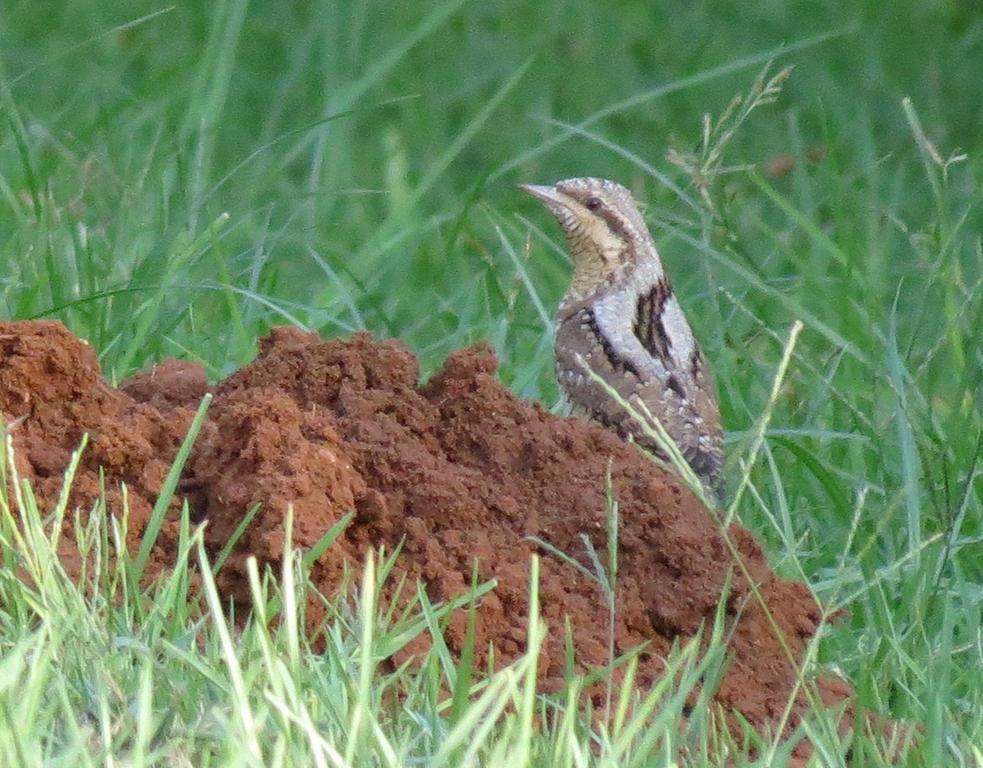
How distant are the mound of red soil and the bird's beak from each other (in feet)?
7.43

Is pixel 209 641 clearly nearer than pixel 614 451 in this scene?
Yes

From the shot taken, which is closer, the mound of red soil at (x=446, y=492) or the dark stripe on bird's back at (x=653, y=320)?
the mound of red soil at (x=446, y=492)

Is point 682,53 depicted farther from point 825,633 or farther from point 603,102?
point 825,633

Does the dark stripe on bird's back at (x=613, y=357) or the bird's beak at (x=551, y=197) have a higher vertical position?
the bird's beak at (x=551, y=197)

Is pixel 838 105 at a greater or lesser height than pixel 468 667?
lesser

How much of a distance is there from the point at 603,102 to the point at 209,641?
860cm

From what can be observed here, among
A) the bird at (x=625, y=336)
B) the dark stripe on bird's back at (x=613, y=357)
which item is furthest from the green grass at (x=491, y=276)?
the dark stripe on bird's back at (x=613, y=357)

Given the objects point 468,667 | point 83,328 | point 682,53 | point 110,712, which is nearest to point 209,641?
point 110,712

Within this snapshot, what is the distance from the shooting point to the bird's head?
22.0 ft

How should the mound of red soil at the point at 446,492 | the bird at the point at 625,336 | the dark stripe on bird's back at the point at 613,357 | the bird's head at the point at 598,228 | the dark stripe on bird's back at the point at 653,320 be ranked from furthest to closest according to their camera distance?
the bird's head at the point at 598,228 < the dark stripe on bird's back at the point at 653,320 < the dark stripe on bird's back at the point at 613,357 < the bird at the point at 625,336 < the mound of red soil at the point at 446,492

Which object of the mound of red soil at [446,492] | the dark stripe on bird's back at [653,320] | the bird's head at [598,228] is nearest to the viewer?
the mound of red soil at [446,492]

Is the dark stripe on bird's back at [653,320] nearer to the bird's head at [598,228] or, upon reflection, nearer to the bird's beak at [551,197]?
the bird's head at [598,228]

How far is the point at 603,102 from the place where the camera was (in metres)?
11.8

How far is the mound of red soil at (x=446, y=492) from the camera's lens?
3.97m
